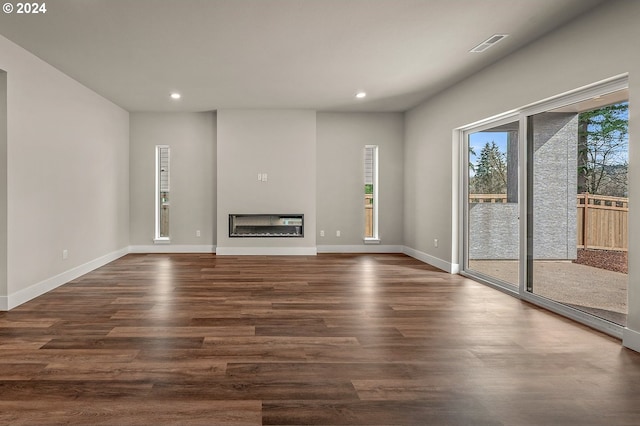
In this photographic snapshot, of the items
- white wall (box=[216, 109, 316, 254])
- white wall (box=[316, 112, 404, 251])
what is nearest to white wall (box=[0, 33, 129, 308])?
white wall (box=[216, 109, 316, 254])

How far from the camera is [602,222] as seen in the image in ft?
10.5

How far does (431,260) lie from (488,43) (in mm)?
3486

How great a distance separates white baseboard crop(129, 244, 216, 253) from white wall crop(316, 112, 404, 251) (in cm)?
221

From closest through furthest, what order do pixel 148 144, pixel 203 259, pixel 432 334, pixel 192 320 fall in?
pixel 432 334
pixel 192 320
pixel 203 259
pixel 148 144

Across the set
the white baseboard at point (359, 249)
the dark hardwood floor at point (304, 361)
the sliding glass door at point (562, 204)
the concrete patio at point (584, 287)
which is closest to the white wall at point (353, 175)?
the white baseboard at point (359, 249)

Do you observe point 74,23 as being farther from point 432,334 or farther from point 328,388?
point 432,334

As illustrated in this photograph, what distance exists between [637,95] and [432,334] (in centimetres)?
232

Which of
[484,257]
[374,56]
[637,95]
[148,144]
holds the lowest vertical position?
[484,257]

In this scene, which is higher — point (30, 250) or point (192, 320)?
point (30, 250)

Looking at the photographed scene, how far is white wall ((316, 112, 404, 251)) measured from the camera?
733cm

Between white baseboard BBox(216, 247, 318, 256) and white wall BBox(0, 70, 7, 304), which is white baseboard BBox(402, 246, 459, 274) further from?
white wall BBox(0, 70, 7, 304)

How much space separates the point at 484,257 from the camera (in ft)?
16.4

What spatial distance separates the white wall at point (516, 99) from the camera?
2732mm

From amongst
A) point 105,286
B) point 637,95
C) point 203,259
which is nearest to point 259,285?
point 105,286
